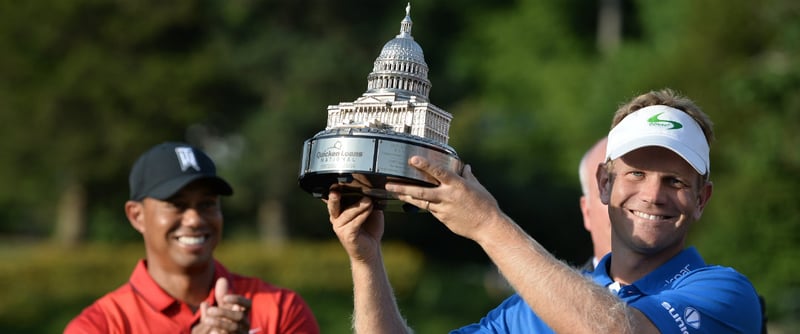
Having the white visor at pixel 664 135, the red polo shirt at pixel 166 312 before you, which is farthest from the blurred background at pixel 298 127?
the white visor at pixel 664 135

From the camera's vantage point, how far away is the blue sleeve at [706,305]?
370cm

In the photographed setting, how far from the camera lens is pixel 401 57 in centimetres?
402

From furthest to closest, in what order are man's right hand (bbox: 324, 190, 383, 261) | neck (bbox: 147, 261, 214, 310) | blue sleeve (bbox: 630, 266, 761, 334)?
neck (bbox: 147, 261, 214, 310) < man's right hand (bbox: 324, 190, 383, 261) < blue sleeve (bbox: 630, 266, 761, 334)

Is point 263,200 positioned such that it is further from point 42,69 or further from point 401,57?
point 401,57

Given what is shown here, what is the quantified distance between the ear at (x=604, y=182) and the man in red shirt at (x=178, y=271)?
1937 millimetres

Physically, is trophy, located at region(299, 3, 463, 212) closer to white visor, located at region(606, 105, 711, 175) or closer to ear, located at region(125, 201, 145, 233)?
white visor, located at region(606, 105, 711, 175)

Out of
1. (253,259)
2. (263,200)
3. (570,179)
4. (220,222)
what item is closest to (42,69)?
(263,200)

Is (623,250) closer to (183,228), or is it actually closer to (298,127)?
(183,228)

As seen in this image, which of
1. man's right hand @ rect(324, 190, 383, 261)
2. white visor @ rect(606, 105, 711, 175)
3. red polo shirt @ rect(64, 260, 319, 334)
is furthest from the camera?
red polo shirt @ rect(64, 260, 319, 334)

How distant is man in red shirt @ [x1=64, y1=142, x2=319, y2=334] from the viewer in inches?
221

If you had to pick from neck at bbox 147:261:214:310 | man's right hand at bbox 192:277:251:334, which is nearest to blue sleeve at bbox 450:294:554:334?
man's right hand at bbox 192:277:251:334

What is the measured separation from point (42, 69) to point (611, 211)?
3614 centimetres

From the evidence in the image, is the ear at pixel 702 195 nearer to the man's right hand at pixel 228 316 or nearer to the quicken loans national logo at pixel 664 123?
the quicken loans national logo at pixel 664 123

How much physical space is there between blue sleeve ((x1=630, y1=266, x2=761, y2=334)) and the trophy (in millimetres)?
801
